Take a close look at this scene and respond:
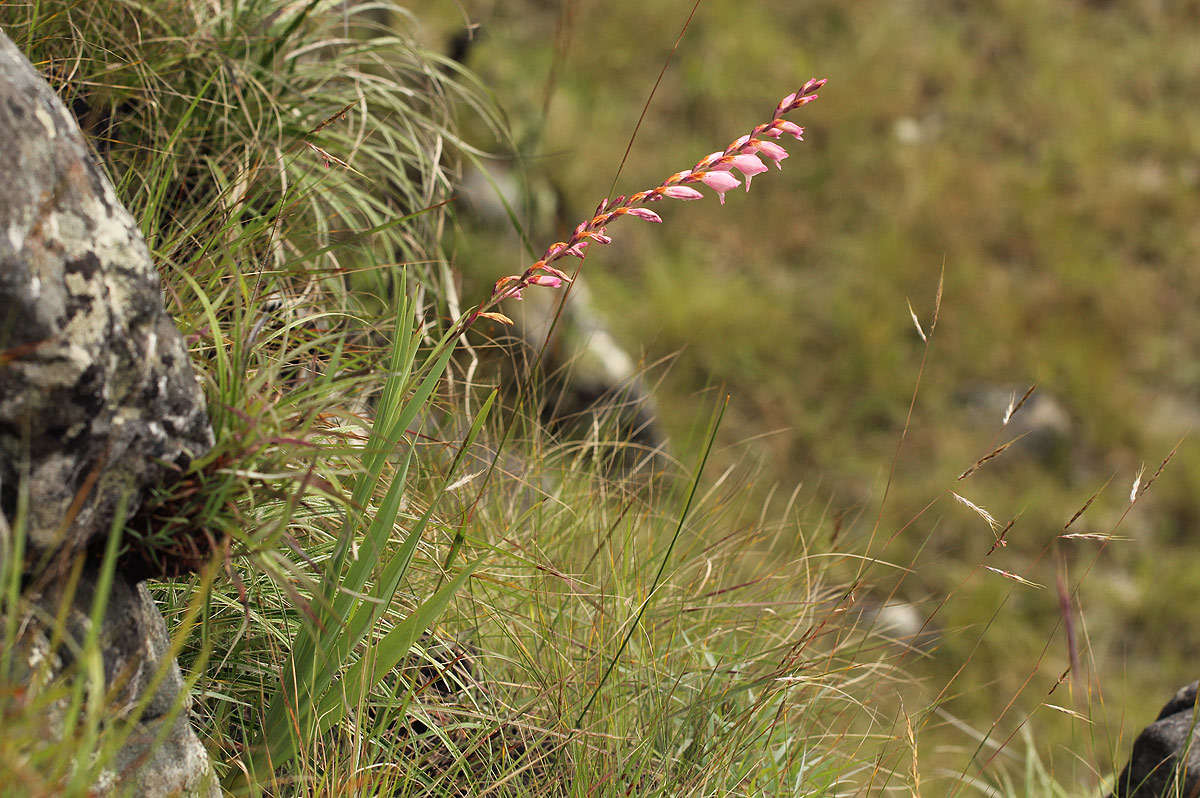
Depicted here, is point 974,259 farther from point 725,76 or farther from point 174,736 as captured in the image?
point 174,736

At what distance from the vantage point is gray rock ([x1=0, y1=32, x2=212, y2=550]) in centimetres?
88

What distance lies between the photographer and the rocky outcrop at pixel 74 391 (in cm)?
88

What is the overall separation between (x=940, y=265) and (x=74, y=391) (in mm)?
4600

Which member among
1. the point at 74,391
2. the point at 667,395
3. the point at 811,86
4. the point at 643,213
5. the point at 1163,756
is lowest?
the point at 667,395

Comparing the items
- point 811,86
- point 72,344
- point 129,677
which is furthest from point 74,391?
point 811,86

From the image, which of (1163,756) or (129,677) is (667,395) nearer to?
(1163,756)

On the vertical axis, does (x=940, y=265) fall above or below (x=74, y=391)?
below

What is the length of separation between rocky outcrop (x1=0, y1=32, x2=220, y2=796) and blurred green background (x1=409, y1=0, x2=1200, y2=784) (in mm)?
2595

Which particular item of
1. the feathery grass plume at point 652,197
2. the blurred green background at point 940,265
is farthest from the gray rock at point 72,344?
the blurred green background at point 940,265

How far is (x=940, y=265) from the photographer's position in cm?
486

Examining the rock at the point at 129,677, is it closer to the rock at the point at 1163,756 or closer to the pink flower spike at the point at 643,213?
the pink flower spike at the point at 643,213

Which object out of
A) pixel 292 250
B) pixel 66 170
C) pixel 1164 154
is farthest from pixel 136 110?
pixel 1164 154

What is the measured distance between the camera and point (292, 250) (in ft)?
6.86

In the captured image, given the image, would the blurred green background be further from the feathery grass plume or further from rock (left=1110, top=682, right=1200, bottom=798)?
the feathery grass plume
